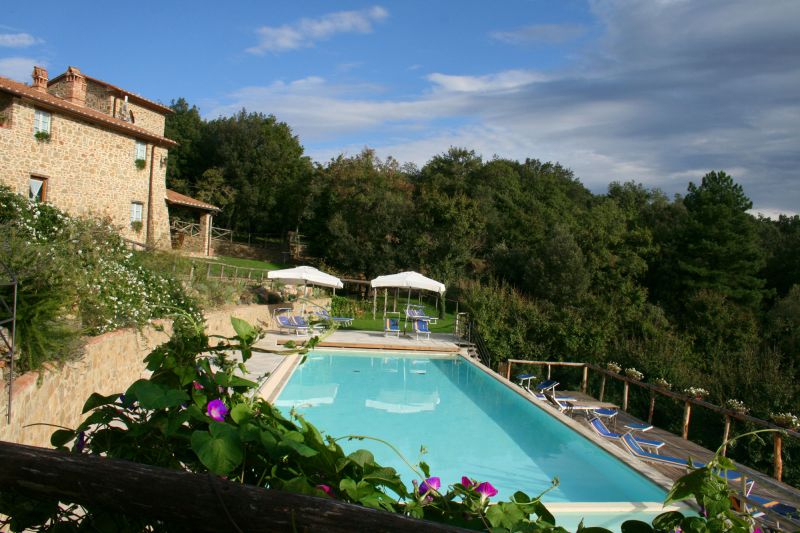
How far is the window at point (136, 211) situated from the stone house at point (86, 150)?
42 mm

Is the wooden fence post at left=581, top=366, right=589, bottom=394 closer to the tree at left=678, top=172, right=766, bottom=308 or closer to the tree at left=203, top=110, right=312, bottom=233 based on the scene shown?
the tree at left=678, top=172, right=766, bottom=308

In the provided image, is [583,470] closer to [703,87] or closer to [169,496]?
[169,496]

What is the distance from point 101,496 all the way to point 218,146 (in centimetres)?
3918

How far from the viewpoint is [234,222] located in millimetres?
37594

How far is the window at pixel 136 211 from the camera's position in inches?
914

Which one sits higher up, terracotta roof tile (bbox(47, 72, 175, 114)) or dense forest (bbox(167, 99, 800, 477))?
terracotta roof tile (bbox(47, 72, 175, 114))

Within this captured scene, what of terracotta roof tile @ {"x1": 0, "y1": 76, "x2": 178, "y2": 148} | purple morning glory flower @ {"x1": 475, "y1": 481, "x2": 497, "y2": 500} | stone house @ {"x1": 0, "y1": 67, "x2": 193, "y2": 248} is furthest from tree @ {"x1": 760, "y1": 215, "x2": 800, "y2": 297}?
purple morning glory flower @ {"x1": 475, "y1": 481, "x2": 497, "y2": 500}

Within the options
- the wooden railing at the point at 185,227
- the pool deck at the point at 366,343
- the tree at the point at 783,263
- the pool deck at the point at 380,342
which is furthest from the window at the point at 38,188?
the tree at the point at 783,263

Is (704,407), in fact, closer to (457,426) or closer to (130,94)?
(457,426)

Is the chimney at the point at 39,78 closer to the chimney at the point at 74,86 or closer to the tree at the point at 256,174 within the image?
the chimney at the point at 74,86

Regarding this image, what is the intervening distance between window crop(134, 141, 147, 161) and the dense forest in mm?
9373

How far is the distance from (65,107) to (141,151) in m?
4.49

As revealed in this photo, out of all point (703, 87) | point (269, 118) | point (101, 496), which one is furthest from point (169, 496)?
point (269, 118)

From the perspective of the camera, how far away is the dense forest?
14898 millimetres
